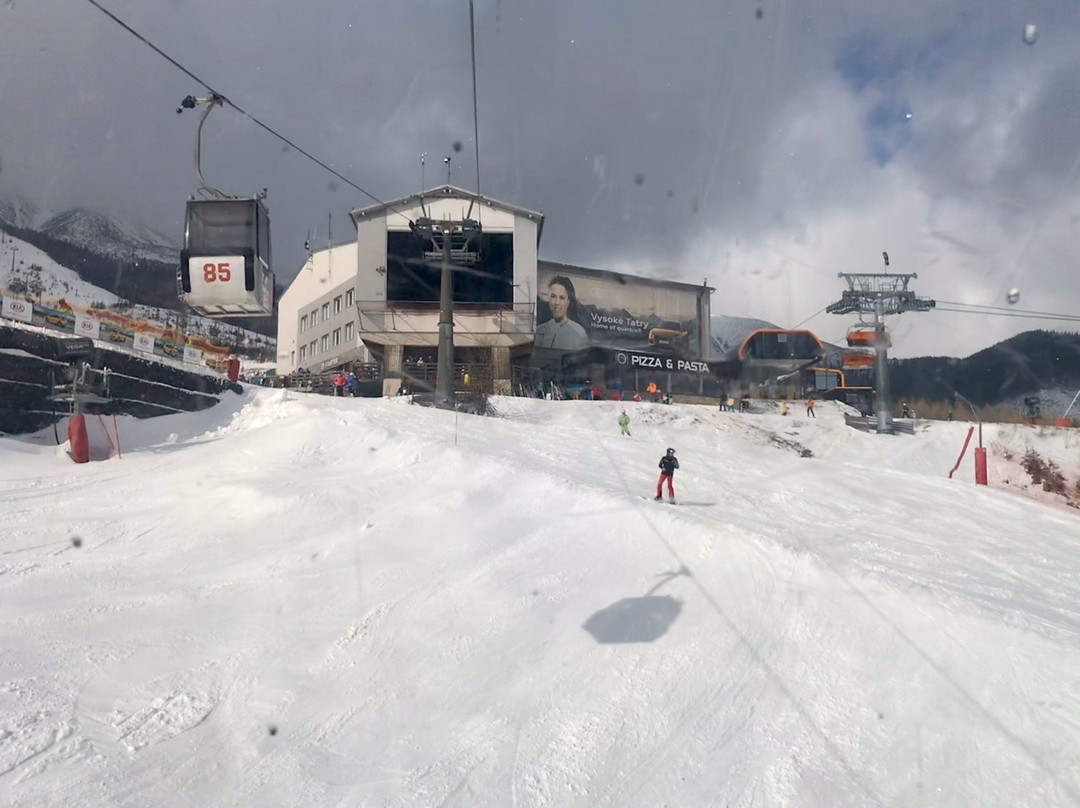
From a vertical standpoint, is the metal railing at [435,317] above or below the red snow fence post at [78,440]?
above

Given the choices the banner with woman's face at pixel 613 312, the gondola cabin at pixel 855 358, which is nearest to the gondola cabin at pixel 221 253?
the gondola cabin at pixel 855 358

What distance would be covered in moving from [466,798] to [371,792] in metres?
0.67

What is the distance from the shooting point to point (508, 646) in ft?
27.5

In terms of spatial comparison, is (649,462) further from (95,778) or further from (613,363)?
(613,363)

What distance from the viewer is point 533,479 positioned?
15.3 meters

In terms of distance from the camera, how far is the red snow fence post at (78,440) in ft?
55.5

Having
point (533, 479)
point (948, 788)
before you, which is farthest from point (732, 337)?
point (948, 788)

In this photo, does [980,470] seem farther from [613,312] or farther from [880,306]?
[613,312]

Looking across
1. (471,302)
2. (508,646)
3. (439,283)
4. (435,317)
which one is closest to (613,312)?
(471,302)

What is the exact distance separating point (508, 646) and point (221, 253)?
6948 mm

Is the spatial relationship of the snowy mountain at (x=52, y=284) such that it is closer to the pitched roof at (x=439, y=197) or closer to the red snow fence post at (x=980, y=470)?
the pitched roof at (x=439, y=197)

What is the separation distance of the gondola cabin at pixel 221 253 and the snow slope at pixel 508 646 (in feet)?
11.7

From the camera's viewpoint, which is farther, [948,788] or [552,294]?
[552,294]

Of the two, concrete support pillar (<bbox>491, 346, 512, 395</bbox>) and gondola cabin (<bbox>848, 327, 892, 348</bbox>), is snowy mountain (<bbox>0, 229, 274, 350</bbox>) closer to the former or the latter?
concrete support pillar (<bbox>491, 346, 512, 395</bbox>)
